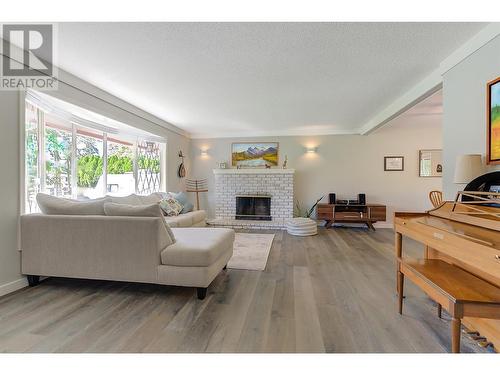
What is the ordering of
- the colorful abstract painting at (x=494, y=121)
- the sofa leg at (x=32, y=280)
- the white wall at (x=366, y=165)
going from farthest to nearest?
1. the white wall at (x=366, y=165)
2. the sofa leg at (x=32, y=280)
3. the colorful abstract painting at (x=494, y=121)

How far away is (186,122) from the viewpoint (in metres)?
4.97

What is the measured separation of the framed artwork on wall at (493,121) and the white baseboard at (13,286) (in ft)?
14.0

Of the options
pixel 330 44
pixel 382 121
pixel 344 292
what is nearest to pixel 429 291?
pixel 344 292

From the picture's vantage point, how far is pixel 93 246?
2137 mm

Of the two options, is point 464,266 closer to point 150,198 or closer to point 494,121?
point 494,121

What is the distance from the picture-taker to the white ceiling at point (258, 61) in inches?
73.4

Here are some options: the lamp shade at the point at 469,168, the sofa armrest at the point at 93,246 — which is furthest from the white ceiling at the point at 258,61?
the sofa armrest at the point at 93,246

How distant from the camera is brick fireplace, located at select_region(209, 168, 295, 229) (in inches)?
220

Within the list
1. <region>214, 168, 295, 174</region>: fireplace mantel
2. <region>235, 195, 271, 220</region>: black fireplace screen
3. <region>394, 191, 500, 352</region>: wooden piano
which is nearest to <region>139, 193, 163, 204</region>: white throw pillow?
<region>214, 168, 295, 174</region>: fireplace mantel

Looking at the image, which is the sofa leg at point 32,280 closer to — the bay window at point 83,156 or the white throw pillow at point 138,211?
the bay window at point 83,156

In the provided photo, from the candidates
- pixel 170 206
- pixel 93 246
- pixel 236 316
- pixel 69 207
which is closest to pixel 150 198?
pixel 170 206

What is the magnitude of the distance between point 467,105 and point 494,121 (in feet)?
1.29

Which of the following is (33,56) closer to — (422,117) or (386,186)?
(422,117)

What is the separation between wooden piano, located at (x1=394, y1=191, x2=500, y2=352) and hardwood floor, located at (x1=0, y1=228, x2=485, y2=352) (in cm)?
29
